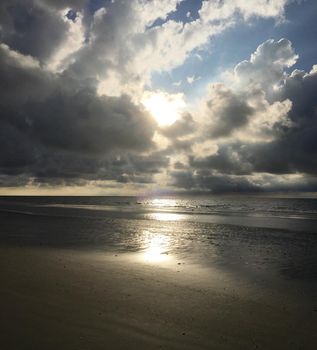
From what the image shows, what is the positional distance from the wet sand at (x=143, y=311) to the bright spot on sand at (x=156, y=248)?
3.65m

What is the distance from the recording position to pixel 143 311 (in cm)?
1040

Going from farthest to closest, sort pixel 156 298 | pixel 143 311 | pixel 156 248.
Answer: pixel 156 248
pixel 156 298
pixel 143 311

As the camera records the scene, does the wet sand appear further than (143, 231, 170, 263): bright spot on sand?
No

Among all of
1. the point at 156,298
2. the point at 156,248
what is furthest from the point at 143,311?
the point at 156,248

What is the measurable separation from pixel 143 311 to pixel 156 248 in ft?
46.9

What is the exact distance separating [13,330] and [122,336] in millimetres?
2903

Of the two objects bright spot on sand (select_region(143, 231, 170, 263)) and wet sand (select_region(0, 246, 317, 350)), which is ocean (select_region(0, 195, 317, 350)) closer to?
wet sand (select_region(0, 246, 317, 350))

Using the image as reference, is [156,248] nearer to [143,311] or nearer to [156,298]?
[156,298]

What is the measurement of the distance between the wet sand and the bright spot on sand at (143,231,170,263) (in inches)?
144

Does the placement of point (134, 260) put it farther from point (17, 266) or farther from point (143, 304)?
point (143, 304)

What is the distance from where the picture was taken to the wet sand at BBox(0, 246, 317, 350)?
8.28 meters

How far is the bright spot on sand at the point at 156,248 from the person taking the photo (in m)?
20.5

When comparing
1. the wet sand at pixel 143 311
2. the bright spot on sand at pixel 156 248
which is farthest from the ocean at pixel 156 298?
the bright spot on sand at pixel 156 248

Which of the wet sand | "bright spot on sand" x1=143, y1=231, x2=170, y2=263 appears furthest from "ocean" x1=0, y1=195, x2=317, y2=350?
"bright spot on sand" x1=143, y1=231, x2=170, y2=263
